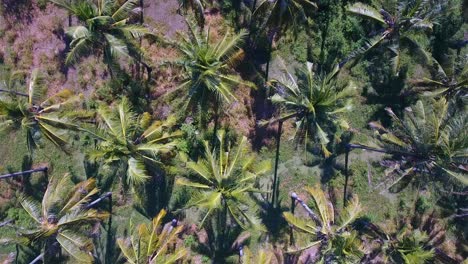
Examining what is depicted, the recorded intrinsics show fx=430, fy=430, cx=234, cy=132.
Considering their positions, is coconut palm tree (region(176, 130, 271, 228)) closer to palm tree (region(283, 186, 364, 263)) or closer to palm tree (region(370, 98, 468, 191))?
palm tree (region(283, 186, 364, 263))

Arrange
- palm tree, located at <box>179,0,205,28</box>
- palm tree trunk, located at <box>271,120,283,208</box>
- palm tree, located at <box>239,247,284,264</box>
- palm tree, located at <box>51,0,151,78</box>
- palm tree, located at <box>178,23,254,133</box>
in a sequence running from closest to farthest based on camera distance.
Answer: palm tree, located at <box>178,23,254,133</box> < palm tree, located at <box>51,0,151,78</box> < palm tree, located at <box>239,247,284,264</box> < palm tree, located at <box>179,0,205,28</box> < palm tree trunk, located at <box>271,120,283,208</box>

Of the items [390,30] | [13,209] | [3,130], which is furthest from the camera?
[13,209]

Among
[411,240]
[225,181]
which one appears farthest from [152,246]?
[411,240]

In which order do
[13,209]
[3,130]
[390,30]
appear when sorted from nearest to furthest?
1. [3,130]
2. [390,30]
3. [13,209]

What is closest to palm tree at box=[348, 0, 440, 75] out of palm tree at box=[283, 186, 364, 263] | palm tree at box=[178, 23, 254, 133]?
palm tree at box=[178, 23, 254, 133]

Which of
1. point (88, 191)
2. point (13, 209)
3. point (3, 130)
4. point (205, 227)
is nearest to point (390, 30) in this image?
point (205, 227)

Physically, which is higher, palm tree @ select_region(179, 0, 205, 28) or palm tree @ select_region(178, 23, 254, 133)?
palm tree @ select_region(179, 0, 205, 28)

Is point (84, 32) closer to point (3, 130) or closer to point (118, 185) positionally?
point (3, 130)
